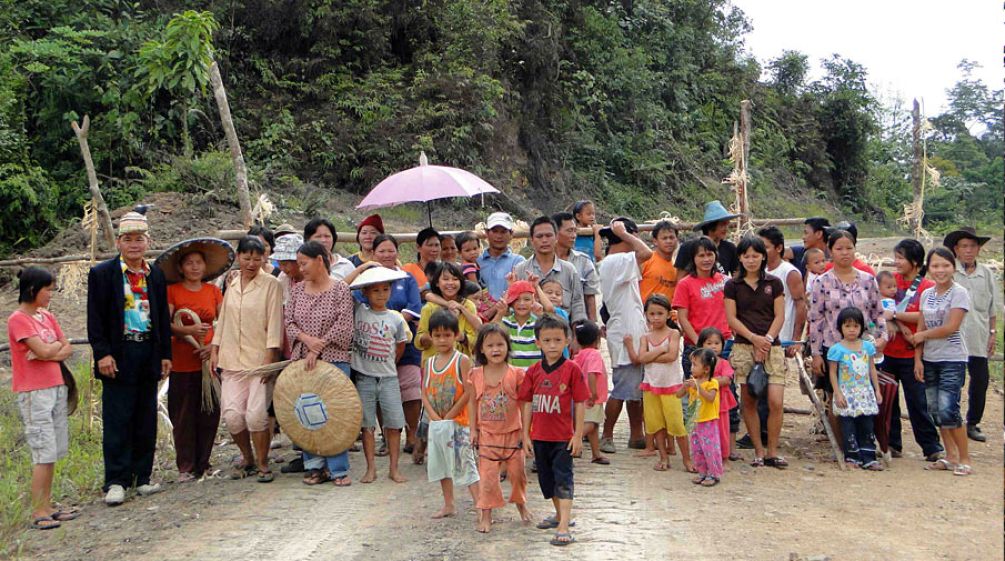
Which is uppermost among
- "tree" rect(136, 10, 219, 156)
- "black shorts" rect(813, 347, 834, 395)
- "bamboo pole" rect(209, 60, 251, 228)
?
"tree" rect(136, 10, 219, 156)

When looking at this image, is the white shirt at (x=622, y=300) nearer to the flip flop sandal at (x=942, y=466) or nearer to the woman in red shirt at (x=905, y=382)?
the woman in red shirt at (x=905, y=382)

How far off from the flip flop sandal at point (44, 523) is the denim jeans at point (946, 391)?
6295 millimetres

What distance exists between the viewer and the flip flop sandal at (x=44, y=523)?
18.0 feet

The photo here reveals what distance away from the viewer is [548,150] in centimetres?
2236

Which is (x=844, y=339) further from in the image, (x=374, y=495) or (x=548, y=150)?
(x=548, y=150)

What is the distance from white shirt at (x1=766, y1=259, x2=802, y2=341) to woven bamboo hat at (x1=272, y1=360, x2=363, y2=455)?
353cm

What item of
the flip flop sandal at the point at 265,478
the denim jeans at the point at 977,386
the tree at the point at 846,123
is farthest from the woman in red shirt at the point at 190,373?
the tree at the point at 846,123

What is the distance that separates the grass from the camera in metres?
5.57

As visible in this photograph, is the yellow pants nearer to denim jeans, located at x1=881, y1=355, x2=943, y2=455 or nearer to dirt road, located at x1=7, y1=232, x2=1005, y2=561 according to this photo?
dirt road, located at x1=7, y1=232, x2=1005, y2=561

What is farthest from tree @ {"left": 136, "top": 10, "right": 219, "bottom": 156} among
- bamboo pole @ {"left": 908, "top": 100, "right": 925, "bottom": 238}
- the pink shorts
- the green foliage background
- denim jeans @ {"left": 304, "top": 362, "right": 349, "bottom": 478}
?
bamboo pole @ {"left": 908, "top": 100, "right": 925, "bottom": 238}

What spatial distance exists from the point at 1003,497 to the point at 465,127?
46.0 feet

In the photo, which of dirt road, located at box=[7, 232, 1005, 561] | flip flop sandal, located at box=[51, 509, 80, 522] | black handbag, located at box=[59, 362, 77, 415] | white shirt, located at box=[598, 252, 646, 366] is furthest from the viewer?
white shirt, located at box=[598, 252, 646, 366]

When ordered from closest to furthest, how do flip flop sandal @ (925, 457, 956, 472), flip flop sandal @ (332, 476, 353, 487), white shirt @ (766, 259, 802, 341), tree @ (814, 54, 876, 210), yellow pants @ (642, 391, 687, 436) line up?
flip flop sandal @ (332, 476, 353, 487)
yellow pants @ (642, 391, 687, 436)
flip flop sandal @ (925, 457, 956, 472)
white shirt @ (766, 259, 802, 341)
tree @ (814, 54, 876, 210)

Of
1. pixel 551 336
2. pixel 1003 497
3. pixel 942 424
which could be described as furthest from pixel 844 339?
pixel 551 336
